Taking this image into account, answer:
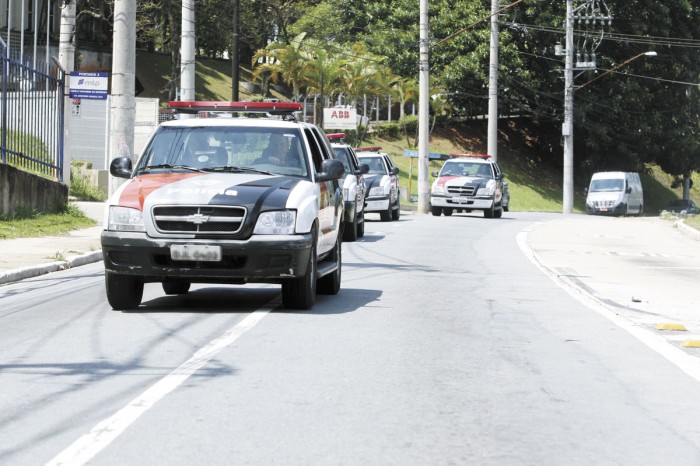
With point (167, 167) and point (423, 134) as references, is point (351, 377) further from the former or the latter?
point (423, 134)

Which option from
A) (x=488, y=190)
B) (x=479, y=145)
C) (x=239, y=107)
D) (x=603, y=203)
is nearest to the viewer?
(x=239, y=107)

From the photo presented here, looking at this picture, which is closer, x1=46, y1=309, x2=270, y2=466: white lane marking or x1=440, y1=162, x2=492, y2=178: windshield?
x1=46, y1=309, x2=270, y2=466: white lane marking

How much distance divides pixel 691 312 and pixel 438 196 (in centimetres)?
2563

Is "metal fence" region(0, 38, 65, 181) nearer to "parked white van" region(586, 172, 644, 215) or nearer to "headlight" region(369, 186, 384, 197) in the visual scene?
"headlight" region(369, 186, 384, 197)

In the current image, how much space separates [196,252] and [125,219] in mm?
771

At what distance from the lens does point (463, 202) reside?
38.4m

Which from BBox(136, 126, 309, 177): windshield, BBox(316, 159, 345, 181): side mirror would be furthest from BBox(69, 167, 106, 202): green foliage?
BBox(316, 159, 345, 181): side mirror

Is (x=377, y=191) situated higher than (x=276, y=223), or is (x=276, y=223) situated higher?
(x=377, y=191)

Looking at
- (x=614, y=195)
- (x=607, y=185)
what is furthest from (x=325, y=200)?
(x=607, y=185)

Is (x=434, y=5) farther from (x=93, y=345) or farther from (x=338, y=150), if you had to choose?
(x=93, y=345)

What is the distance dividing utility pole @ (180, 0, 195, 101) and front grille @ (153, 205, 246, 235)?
A: 54.1 feet

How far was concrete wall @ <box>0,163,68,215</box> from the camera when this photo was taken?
2194cm

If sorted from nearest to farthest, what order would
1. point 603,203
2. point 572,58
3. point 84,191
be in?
point 84,191 < point 603,203 < point 572,58

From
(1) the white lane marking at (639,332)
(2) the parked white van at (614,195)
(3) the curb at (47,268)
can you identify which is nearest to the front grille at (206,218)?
(1) the white lane marking at (639,332)
